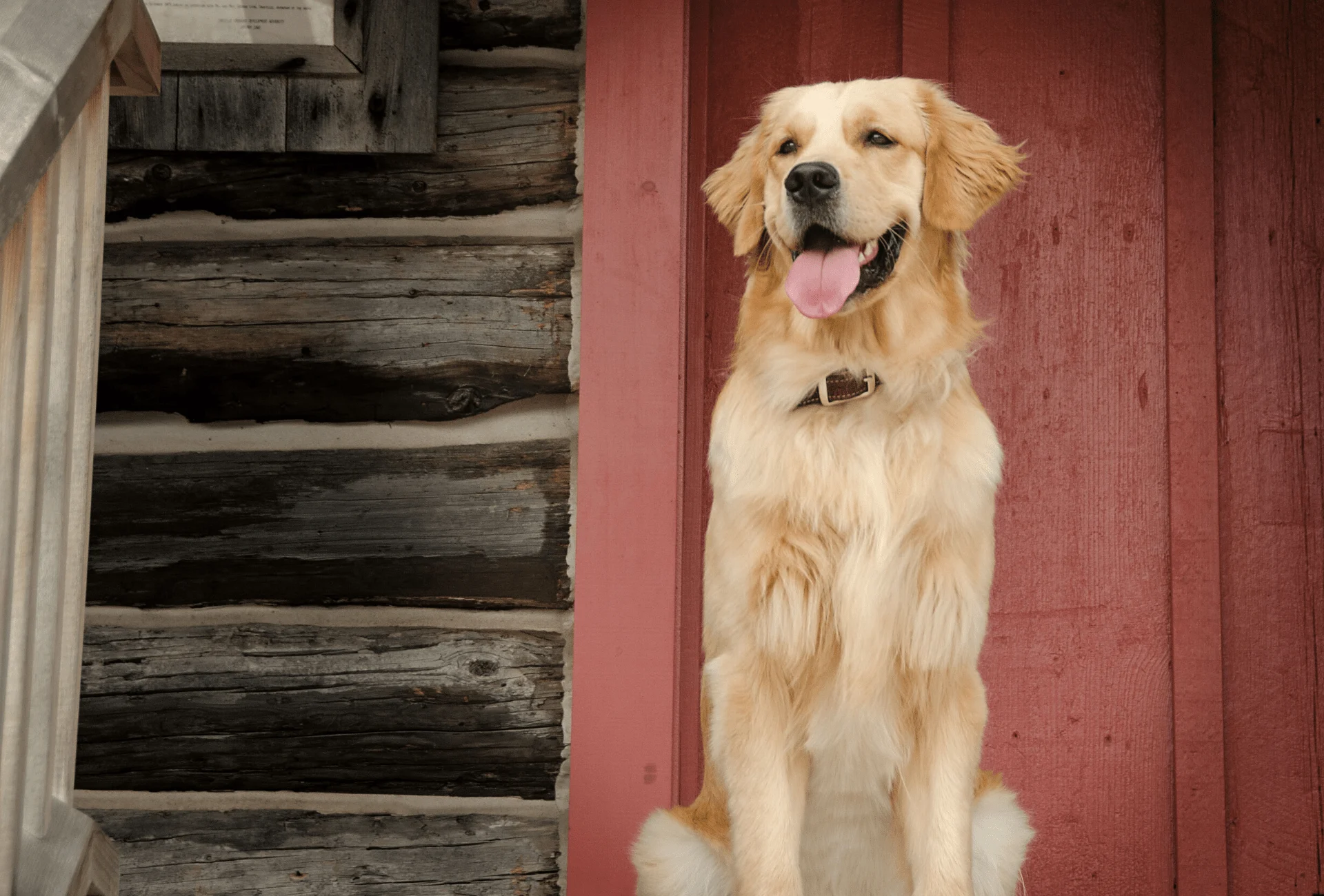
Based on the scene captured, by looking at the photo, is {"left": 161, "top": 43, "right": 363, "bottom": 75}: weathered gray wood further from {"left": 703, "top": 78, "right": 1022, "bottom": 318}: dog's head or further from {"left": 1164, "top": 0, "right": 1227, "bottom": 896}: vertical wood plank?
{"left": 1164, "top": 0, "right": 1227, "bottom": 896}: vertical wood plank

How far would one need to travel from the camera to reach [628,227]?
5.95ft

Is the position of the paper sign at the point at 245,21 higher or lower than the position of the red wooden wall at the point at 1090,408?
higher

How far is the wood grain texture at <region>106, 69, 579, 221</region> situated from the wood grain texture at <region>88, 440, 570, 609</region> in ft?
1.56

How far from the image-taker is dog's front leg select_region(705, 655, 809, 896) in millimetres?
1332

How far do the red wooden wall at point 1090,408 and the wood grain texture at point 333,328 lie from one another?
6.2 inches

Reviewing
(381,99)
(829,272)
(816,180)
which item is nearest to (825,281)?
(829,272)

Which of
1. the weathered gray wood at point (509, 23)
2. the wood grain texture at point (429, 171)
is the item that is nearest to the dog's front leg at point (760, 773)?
the wood grain texture at point (429, 171)

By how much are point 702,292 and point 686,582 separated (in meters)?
0.53

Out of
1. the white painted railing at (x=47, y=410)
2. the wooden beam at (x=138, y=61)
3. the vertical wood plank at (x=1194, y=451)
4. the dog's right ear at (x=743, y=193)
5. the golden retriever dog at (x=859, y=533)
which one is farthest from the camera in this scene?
the vertical wood plank at (x=1194, y=451)

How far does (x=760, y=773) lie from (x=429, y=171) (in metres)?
1.27

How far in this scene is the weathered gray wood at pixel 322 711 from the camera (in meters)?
1.84

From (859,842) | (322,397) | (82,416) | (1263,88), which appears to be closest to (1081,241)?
(1263,88)

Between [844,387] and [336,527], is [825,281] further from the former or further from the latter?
[336,527]

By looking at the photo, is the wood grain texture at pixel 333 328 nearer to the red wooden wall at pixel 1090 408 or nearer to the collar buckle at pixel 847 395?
the red wooden wall at pixel 1090 408
